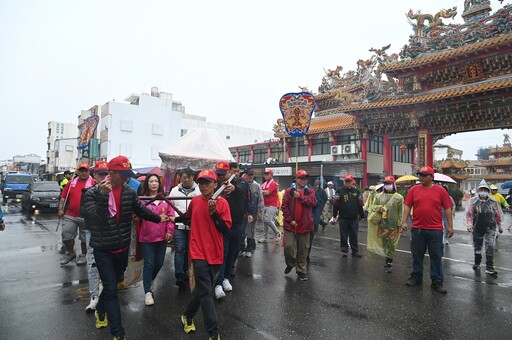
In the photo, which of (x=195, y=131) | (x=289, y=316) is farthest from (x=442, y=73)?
(x=289, y=316)

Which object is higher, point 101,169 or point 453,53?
point 453,53

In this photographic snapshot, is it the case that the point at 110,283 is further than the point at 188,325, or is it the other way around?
the point at 188,325

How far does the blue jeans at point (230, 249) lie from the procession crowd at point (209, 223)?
0.06 ft

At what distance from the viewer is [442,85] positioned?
18125mm

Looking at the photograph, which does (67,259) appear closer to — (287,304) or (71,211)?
(71,211)

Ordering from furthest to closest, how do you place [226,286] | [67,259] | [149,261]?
[67,259] → [226,286] → [149,261]

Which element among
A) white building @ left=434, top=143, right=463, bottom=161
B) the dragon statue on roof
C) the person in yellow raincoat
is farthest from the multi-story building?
the person in yellow raincoat

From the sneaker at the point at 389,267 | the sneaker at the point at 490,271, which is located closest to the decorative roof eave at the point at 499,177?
the sneaker at the point at 490,271

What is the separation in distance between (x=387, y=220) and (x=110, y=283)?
18.5 feet

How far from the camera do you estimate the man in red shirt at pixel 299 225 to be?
593 centimetres

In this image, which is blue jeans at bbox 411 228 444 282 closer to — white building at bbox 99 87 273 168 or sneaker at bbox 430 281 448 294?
sneaker at bbox 430 281 448 294

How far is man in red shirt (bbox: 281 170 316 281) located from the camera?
5.93 m

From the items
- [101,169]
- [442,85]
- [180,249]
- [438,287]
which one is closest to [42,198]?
Answer: [180,249]

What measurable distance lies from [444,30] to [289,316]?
63.2ft
